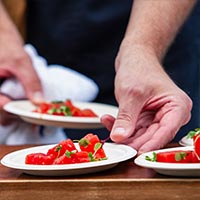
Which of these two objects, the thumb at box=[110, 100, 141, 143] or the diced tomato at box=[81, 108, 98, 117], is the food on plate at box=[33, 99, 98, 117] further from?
the thumb at box=[110, 100, 141, 143]

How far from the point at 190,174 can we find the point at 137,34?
21.4 inches

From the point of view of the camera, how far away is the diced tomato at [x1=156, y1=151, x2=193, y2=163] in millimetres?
939

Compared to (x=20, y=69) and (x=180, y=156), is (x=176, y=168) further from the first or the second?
(x=20, y=69)

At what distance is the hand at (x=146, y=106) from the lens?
111 cm

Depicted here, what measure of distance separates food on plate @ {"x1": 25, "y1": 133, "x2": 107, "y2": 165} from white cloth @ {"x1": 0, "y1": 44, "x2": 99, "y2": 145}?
0.59 m

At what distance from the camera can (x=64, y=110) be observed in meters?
1.49

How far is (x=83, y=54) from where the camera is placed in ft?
6.12

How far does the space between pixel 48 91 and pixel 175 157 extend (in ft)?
2.77

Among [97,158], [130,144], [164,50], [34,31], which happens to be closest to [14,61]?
[34,31]

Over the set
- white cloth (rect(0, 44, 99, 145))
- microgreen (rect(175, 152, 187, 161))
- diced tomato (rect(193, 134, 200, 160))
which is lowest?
white cloth (rect(0, 44, 99, 145))

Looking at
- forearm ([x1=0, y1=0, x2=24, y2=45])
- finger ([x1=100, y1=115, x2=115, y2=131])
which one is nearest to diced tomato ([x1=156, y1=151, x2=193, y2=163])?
finger ([x1=100, y1=115, x2=115, y2=131])

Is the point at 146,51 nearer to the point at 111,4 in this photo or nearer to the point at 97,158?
the point at 97,158

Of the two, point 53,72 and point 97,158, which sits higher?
point 97,158

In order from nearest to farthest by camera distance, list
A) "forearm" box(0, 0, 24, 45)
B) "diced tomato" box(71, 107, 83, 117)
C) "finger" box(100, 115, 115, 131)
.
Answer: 1. "finger" box(100, 115, 115, 131)
2. "diced tomato" box(71, 107, 83, 117)
3. "forearm" box(0, 0, 24, 45)
